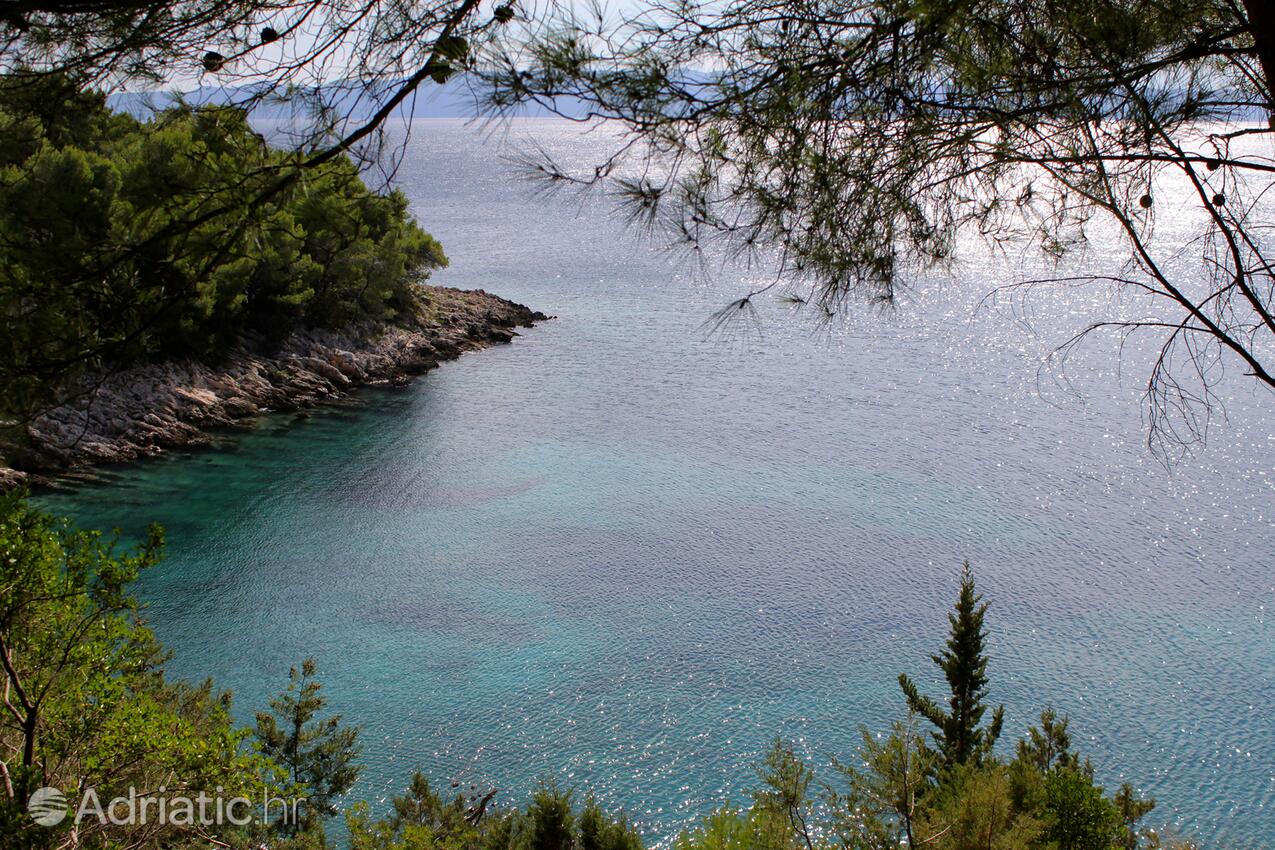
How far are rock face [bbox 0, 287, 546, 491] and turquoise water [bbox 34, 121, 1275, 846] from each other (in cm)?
94

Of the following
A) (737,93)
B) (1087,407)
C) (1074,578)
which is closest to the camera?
(737,93)

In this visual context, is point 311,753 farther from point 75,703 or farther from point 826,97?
point 826,97

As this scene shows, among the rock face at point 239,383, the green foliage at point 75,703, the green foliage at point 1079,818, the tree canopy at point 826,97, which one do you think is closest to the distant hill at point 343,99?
the tree canopy at point 826,97

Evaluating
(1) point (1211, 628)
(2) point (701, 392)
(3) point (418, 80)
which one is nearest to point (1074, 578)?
(1) point (1211, 628)

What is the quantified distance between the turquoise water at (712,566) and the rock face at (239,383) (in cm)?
94

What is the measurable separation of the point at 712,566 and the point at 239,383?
13.1 metres

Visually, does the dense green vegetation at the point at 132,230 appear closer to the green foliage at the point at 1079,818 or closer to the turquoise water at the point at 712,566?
the turquoise water at the point at 712,566

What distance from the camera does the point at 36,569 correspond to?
14.3ft

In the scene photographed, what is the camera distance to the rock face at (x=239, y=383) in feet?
57.6

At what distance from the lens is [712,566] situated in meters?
14.6

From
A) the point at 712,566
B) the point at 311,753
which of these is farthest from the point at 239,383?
the point at 311,753

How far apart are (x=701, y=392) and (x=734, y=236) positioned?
1939cm

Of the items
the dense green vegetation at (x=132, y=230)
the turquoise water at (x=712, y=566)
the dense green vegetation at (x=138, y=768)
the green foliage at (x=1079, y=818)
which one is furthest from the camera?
the turquoise water at (x=712, y=566)

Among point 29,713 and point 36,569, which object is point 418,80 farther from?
point 29,713
